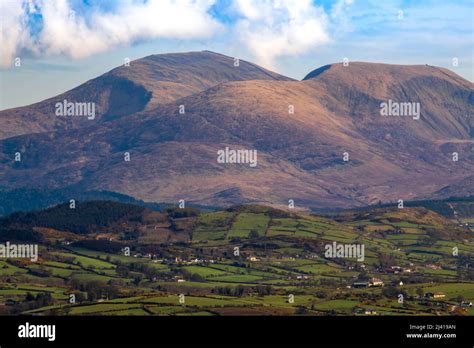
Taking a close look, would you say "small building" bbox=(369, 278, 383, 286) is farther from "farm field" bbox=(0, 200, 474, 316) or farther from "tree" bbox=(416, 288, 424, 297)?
"tree" bbox=(416, 288, 424, 297)

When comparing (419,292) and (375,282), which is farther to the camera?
(375,282)

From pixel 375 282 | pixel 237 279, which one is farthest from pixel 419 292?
pixel 237 279

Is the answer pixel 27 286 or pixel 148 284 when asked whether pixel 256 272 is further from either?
pixel 27 286

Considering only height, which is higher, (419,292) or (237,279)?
(237,279)

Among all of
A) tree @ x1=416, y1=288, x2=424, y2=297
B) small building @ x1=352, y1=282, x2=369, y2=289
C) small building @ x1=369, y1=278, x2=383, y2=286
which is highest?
small building @ x1=369, y1=278, x2=383, y2=286

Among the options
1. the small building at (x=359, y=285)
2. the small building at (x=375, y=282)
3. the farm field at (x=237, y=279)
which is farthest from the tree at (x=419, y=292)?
the small building at (x=375, y=282)

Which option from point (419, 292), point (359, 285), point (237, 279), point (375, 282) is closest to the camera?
point (419, 292)

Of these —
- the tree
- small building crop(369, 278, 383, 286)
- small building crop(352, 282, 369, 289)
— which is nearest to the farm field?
small building crop(369, 278, 383, 286)

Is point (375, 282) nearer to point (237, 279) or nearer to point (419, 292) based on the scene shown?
point (237, 279)

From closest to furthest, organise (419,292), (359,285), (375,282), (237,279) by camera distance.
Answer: (419,292), (359,285), (375,282), (237,279)
